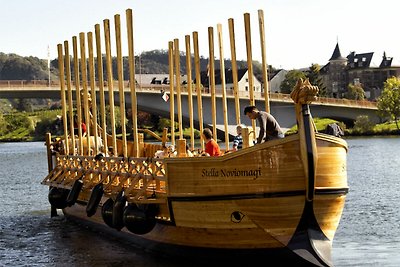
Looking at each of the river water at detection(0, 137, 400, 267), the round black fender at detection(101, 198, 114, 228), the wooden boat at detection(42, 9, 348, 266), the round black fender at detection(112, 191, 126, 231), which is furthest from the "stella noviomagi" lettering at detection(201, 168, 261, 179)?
the round black fender at detection(101, 198, 114, 228)

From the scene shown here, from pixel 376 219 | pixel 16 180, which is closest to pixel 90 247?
pixel 376 219

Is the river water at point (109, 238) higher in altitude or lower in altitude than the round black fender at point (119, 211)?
lower

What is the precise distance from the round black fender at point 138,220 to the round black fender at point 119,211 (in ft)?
2.00

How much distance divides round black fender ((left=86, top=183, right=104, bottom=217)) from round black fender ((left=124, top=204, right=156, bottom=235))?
10.9 feet

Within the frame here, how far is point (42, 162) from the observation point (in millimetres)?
78688

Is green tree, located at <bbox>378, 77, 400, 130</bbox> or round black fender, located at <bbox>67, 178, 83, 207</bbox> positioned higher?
green tree, located at <bbox>378, 77, 400, 130</bbox>

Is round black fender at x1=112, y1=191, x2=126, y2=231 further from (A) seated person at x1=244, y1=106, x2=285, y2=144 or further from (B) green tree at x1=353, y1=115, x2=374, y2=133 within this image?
(B) green tree at x1=353, y1=115, x2=374, y2=133

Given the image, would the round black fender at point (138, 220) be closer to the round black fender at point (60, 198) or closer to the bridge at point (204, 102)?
the round black fender at point (60, 198)

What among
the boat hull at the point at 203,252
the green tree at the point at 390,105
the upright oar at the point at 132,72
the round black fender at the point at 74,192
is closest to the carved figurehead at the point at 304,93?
the boat hull at the point at 203,252

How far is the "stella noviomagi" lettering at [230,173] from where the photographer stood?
738 inches

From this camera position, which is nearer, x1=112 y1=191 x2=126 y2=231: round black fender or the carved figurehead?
the carved figurehead

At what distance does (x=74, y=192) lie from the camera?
2728 cm

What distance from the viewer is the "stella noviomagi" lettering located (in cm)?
1875

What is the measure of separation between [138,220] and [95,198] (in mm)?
3809
